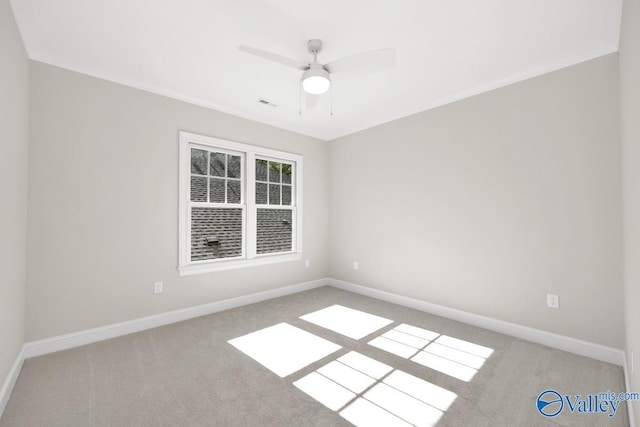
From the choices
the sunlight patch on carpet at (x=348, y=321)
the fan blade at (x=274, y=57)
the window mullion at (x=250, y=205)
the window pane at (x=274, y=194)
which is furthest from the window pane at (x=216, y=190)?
the fan blade at (x=274, y=57)

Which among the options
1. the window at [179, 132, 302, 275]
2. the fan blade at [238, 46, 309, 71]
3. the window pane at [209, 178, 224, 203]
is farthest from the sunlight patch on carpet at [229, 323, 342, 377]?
the fan blade at [238, 46, 309, 71]

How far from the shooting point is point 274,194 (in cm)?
437

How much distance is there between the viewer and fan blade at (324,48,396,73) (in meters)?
2.05

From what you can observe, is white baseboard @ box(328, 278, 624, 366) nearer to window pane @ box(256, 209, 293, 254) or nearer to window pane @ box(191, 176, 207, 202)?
window pane @ box(256, 209, 293, 254)

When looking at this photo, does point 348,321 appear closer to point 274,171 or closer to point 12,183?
point 274,171

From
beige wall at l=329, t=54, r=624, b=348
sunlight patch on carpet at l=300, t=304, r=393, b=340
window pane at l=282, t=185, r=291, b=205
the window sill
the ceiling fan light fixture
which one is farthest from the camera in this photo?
window pane at l=282, t=185, r=291, b=205

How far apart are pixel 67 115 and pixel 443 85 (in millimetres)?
3786

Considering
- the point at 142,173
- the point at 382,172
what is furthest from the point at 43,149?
the point at 382,172

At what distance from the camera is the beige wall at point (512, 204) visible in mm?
2410

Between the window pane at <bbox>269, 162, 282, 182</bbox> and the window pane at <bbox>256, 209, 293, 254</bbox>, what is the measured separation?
0.49 metres

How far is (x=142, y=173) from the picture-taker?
3.05 meters

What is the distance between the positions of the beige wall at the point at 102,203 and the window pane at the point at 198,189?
0.25 metres

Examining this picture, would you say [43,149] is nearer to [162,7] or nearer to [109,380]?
[162,7]

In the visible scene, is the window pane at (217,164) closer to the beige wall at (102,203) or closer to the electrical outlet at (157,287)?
the beige wall at (102,203)
